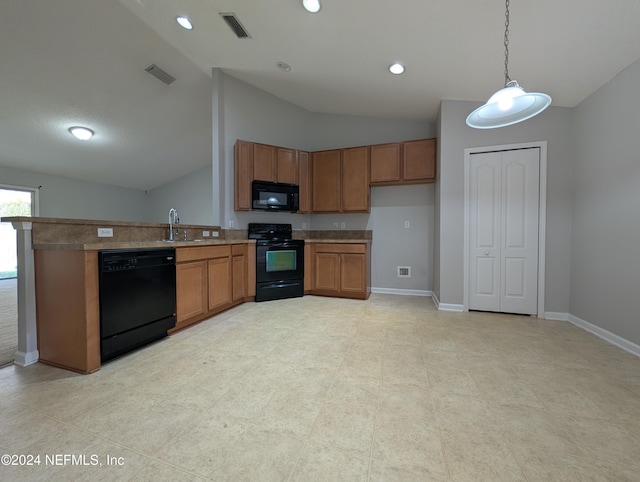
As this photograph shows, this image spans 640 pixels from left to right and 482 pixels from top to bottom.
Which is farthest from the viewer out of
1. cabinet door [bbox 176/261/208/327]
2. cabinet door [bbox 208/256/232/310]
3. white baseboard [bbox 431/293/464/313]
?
white baseboard [bbox 431/293/464/313]

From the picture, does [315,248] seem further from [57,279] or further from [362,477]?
[362,477]

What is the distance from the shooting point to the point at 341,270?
4176mm

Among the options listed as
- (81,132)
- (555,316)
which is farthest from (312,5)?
(81,132)

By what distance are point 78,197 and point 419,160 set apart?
8.22 metres

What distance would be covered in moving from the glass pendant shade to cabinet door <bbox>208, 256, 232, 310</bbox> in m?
2.95

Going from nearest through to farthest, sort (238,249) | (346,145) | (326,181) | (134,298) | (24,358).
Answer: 1. (24,358)
2. (134,298)
3. (238,249)
4. (326,181)
5. (346,145)

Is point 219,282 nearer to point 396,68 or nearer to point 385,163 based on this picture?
point 385,163

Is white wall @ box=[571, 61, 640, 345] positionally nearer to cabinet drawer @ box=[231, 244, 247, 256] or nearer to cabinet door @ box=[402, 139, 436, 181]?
cabinet door @ box=[402, 139, 436, 181]

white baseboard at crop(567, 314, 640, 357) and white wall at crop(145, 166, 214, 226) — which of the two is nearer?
white baseboard at crop(567, 314, 640, 357)

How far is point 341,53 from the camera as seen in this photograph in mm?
2924

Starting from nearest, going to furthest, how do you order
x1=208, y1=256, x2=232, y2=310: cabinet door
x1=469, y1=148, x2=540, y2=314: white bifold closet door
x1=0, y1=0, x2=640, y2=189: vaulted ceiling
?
x1=0, y1=0, x2=640, y2=189: vaulted ceiling, x1=208, y1=256, x2=232, y2=310: cabinet door, x1=469, y1=148, x2=540, y2=314: white bifold closet door

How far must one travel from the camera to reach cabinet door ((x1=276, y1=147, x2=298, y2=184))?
4.28 metres

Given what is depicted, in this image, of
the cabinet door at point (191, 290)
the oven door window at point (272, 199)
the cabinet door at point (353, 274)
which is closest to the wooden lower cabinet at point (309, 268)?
the cabinet door at point (353, 274)

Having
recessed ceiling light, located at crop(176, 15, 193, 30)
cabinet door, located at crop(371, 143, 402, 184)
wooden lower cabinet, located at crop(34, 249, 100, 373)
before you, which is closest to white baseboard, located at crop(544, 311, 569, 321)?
cabinet door, located at crop(371, 143, 402, 184)
